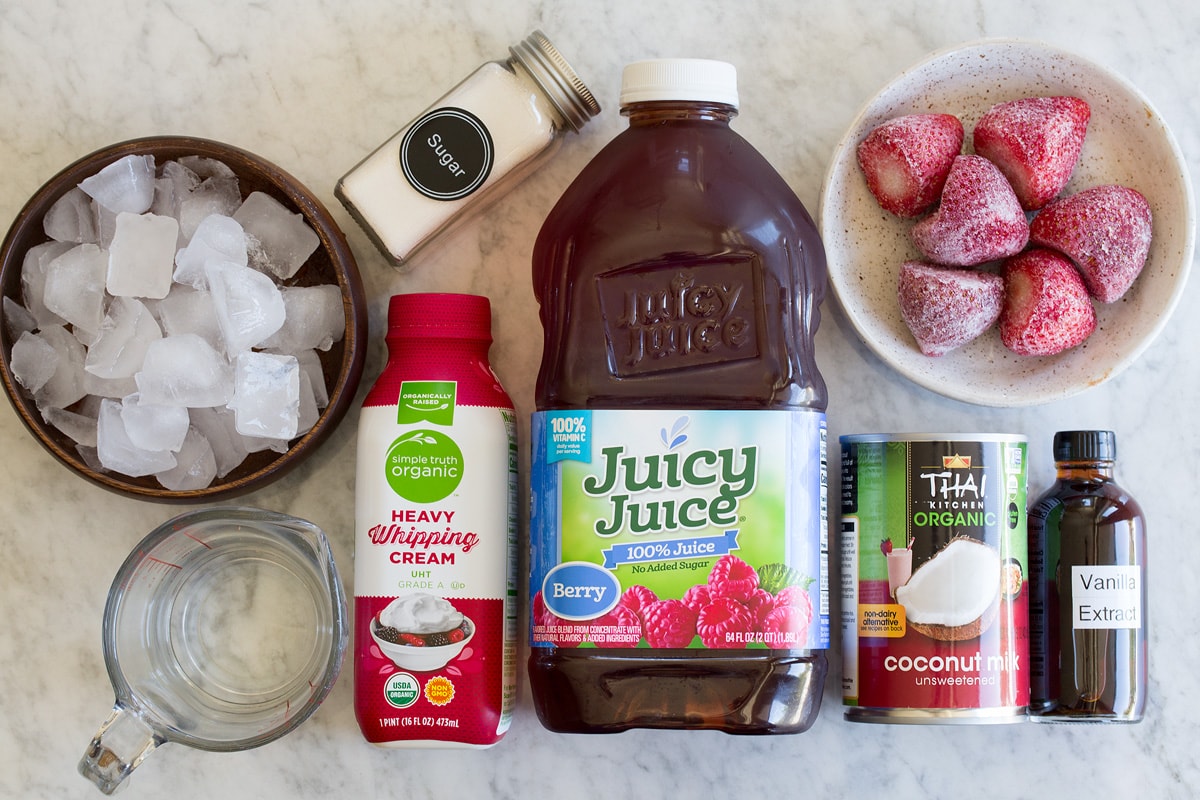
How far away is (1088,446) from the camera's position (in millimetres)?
1115

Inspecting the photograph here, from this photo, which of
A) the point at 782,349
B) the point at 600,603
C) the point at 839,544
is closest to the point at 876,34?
the point at 782,349

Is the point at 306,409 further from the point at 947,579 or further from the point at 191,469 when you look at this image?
the point at 947,579

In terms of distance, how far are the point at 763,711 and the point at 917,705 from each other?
0.15 m

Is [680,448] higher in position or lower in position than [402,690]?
higher

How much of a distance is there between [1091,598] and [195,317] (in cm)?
96

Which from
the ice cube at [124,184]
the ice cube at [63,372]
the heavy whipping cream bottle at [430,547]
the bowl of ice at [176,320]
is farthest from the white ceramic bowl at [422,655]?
the ice cube at [124,184]

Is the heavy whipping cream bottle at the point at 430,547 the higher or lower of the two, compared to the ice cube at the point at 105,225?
lower

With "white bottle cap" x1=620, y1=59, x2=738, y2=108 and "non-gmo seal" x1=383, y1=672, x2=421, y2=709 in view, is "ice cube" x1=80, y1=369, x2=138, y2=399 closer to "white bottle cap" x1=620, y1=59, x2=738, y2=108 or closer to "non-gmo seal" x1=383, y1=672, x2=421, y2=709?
"non-gmo seal" x1=383, y1=672, x2=421, y2=709

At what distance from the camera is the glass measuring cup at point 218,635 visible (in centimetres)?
106

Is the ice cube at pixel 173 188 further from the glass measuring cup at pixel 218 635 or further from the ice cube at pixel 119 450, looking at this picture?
the glass measuring cup at pixel 218 635

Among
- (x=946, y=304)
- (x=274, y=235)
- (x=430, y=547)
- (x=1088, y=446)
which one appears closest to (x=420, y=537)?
(x=430, y=547)

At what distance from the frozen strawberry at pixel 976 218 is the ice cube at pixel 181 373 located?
76cm

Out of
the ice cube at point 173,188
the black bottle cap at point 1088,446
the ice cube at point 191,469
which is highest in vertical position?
the ice cube at point 173,188

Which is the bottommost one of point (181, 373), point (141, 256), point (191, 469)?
point (191, 469)
